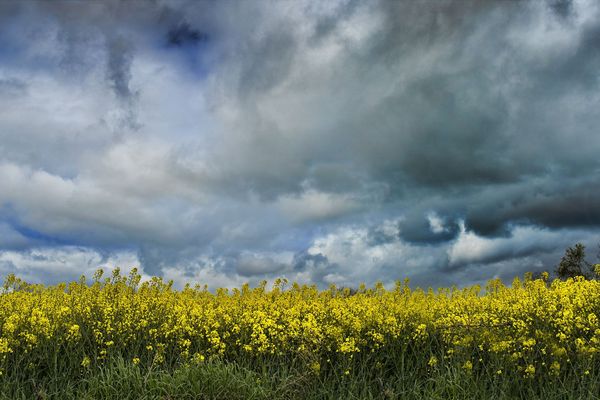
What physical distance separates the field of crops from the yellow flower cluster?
0.03m

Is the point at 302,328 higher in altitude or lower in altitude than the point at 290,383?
higher

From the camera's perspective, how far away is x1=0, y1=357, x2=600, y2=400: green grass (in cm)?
819

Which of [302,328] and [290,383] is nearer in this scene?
[290,383]

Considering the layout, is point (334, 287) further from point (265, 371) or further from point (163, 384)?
point (163, 384)

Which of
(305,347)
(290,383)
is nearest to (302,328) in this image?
(305,347)

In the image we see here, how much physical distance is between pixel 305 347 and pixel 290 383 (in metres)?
1.05

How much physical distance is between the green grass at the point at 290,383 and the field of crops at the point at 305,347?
0.03 m

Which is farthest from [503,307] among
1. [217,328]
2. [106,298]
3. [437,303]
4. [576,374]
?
[106,298]

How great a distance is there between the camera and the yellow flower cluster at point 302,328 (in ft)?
29.8

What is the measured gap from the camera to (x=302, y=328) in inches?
385

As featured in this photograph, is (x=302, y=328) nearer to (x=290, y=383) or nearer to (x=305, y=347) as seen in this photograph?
(x=305, y=347)

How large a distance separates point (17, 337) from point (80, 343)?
1.20 meters

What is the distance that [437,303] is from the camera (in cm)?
1120

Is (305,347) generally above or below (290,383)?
above
